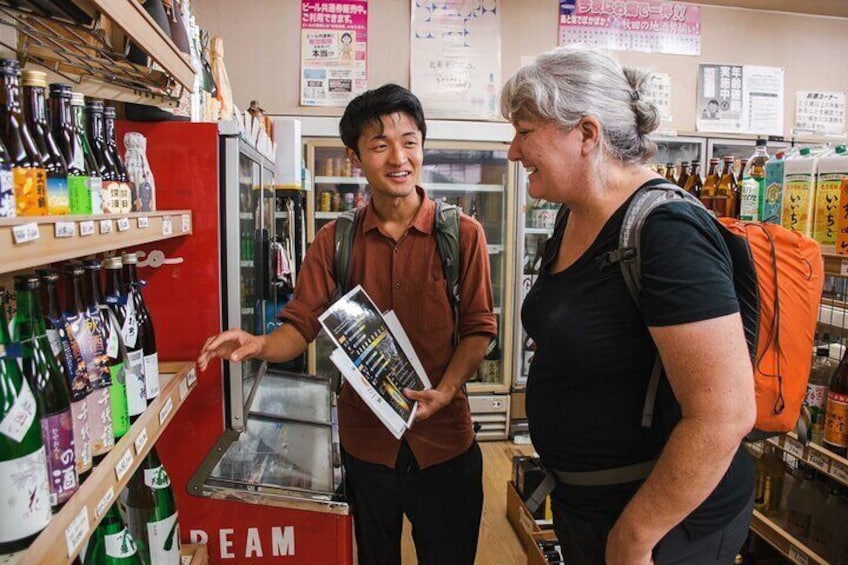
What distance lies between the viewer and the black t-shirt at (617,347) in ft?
3.26

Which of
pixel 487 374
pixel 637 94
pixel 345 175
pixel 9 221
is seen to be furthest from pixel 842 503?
pixel 345 175

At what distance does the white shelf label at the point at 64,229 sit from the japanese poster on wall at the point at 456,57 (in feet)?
12.2

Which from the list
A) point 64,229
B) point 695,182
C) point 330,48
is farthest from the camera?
point 330,48

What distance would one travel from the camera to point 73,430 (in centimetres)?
94

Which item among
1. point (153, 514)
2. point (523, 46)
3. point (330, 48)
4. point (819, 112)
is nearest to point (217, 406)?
point (153, 514)

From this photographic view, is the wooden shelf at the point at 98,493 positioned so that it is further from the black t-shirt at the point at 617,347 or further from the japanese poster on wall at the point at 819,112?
the japanese poster on wall at the point at 819,112

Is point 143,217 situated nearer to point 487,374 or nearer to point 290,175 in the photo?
point 290,175

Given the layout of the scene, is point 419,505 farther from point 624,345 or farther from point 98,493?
point 98,493

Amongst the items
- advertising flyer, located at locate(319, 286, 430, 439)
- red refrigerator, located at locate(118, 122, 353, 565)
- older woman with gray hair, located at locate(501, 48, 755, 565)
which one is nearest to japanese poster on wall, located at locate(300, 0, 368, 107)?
red refrigerator, located at locate(118, 122, 353, 565)

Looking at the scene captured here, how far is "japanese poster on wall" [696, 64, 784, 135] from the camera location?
4699 millimetres

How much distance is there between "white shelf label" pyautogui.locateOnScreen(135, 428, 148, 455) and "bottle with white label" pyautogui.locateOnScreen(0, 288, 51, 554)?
0.26m

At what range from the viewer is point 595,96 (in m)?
1.16

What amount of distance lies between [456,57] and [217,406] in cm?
343

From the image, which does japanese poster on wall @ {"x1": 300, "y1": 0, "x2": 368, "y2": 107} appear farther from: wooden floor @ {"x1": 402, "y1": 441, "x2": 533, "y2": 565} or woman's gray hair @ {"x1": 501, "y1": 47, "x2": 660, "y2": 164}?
woman's gray hair @ {"x1": 501, "y1": 47, "x2": 660, "y2": 164}
